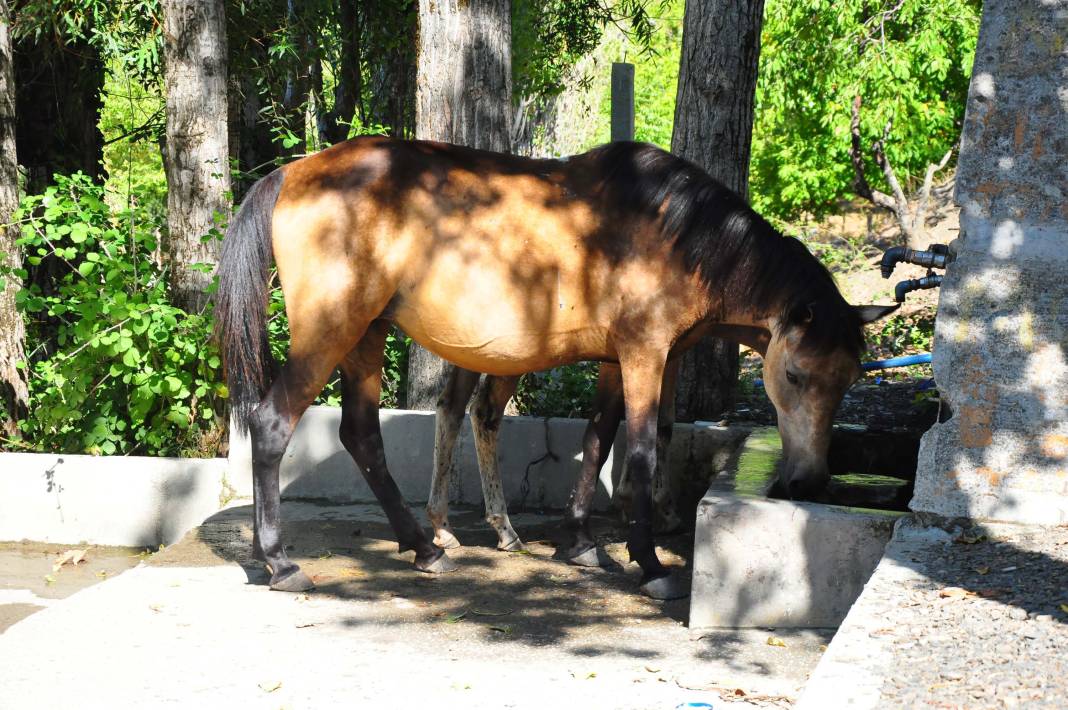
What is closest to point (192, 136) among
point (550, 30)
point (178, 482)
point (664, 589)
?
point (178, 482)

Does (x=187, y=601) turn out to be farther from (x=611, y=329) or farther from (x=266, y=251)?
(x=611, y=329)

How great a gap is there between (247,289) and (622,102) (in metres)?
3.46

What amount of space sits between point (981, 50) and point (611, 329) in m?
2.14

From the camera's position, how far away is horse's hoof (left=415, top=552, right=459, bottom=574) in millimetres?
5918

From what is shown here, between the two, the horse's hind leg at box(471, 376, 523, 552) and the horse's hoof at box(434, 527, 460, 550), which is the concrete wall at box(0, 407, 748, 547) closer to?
the horse's hind leg at box(471, 376, 523, 552)

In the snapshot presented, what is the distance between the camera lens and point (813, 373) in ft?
17.6

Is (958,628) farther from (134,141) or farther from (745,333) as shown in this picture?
(134,141)

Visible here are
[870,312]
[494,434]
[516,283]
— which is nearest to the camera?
[870,312]

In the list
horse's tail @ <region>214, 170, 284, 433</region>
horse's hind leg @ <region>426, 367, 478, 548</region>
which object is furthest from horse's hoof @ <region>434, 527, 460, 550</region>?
horse's tail @ <region>214, 170, 284, 433</region>

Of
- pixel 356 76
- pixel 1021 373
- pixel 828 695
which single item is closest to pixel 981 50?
pixel 1021 373

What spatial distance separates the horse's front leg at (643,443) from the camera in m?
5.56

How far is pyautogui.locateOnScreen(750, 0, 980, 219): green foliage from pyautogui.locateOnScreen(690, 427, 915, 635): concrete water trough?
12484 millimetres

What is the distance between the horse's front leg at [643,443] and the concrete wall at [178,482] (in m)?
1.25

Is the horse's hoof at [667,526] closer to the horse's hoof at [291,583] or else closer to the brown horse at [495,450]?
the brown horse at [495,450]
